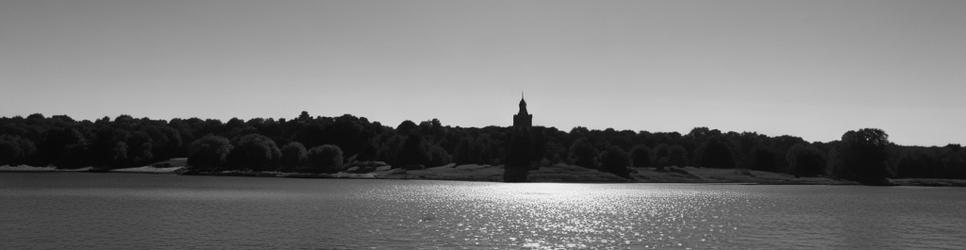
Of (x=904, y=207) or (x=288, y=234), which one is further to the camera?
(x=904, y=207)

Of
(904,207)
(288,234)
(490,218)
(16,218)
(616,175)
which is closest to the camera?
(288,234)

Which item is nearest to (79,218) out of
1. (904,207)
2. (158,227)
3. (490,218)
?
(158,227)

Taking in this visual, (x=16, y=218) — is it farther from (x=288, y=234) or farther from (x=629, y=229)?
(x=629, y=229)

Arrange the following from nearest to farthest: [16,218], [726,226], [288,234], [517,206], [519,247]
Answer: [519,247], [288,234], [16,218], [726,226], [517,206]

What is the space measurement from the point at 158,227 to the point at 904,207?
307 ft

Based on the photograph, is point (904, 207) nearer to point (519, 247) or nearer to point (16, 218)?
point (519, 247)

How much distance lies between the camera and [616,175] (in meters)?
199

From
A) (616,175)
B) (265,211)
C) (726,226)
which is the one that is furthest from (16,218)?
(616,175)

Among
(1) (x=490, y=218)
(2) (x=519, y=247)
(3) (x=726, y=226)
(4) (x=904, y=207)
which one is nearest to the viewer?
(2) (x=519, y=247)

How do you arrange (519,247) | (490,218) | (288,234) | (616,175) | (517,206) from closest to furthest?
(519,247) → (288,234) → (490,218) → (517,206) → (616,175)

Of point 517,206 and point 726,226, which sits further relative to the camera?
point 517,206

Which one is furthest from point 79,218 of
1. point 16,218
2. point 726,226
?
point 726,226

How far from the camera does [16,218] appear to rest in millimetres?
65312

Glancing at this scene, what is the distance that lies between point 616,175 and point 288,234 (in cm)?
14982
